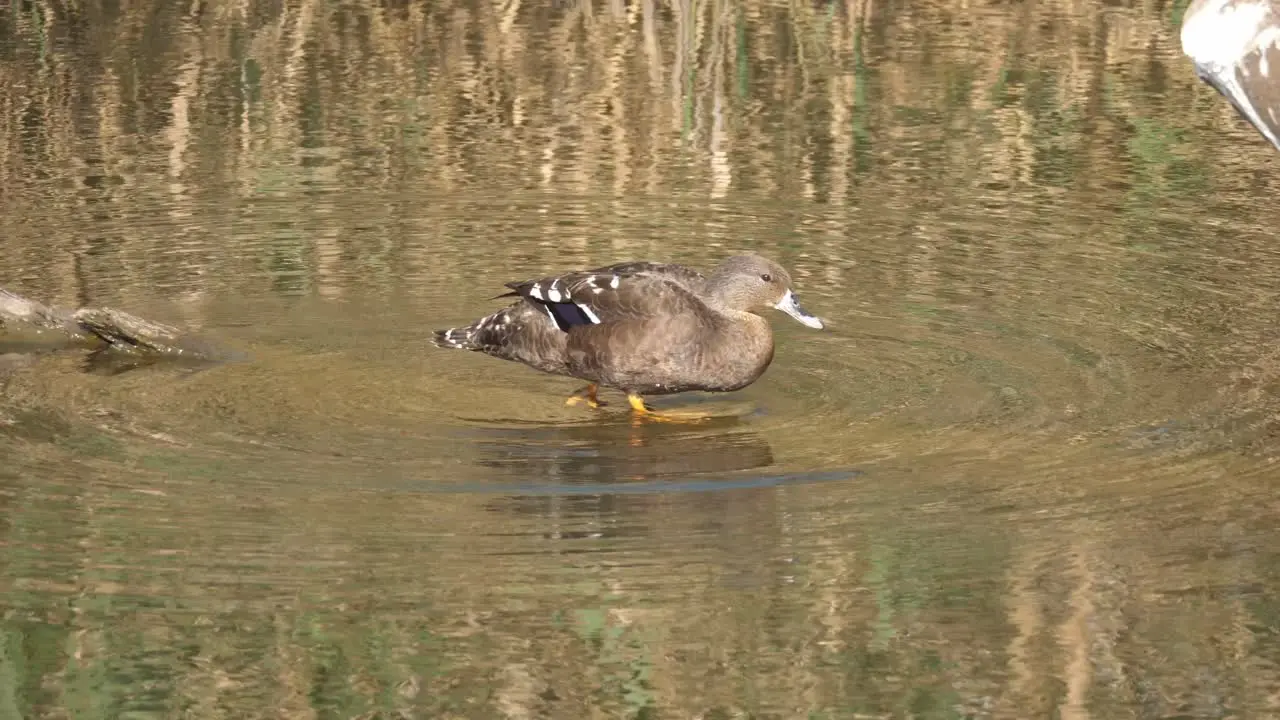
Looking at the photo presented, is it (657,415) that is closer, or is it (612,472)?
(612,472)

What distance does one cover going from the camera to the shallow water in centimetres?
575

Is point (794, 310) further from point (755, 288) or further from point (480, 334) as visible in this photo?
point (480, 334)

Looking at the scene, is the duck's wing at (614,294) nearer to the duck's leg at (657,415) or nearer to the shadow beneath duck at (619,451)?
the duck's leg at (657,415)

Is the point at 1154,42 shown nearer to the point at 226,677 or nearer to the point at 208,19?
the point at 208,19

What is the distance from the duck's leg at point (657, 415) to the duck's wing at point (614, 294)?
32cm

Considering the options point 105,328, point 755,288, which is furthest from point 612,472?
point 105,328

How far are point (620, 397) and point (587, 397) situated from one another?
0.23m

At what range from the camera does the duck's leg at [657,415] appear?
8.43m

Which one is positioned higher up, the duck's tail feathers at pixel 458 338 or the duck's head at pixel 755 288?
the duck's head at pixel 755 288

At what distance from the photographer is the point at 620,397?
9031 millimetres

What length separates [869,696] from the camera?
5457mm

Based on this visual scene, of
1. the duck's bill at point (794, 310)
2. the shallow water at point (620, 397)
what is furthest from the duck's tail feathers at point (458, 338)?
the duck's bill at point (794, 310)

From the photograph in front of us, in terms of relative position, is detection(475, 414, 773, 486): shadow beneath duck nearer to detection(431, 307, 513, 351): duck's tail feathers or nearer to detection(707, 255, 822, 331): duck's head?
detection(707, 255, 822, 331): duck's head

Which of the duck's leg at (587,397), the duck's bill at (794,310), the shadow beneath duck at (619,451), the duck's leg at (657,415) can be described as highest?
the duck's bill at (794,310)
